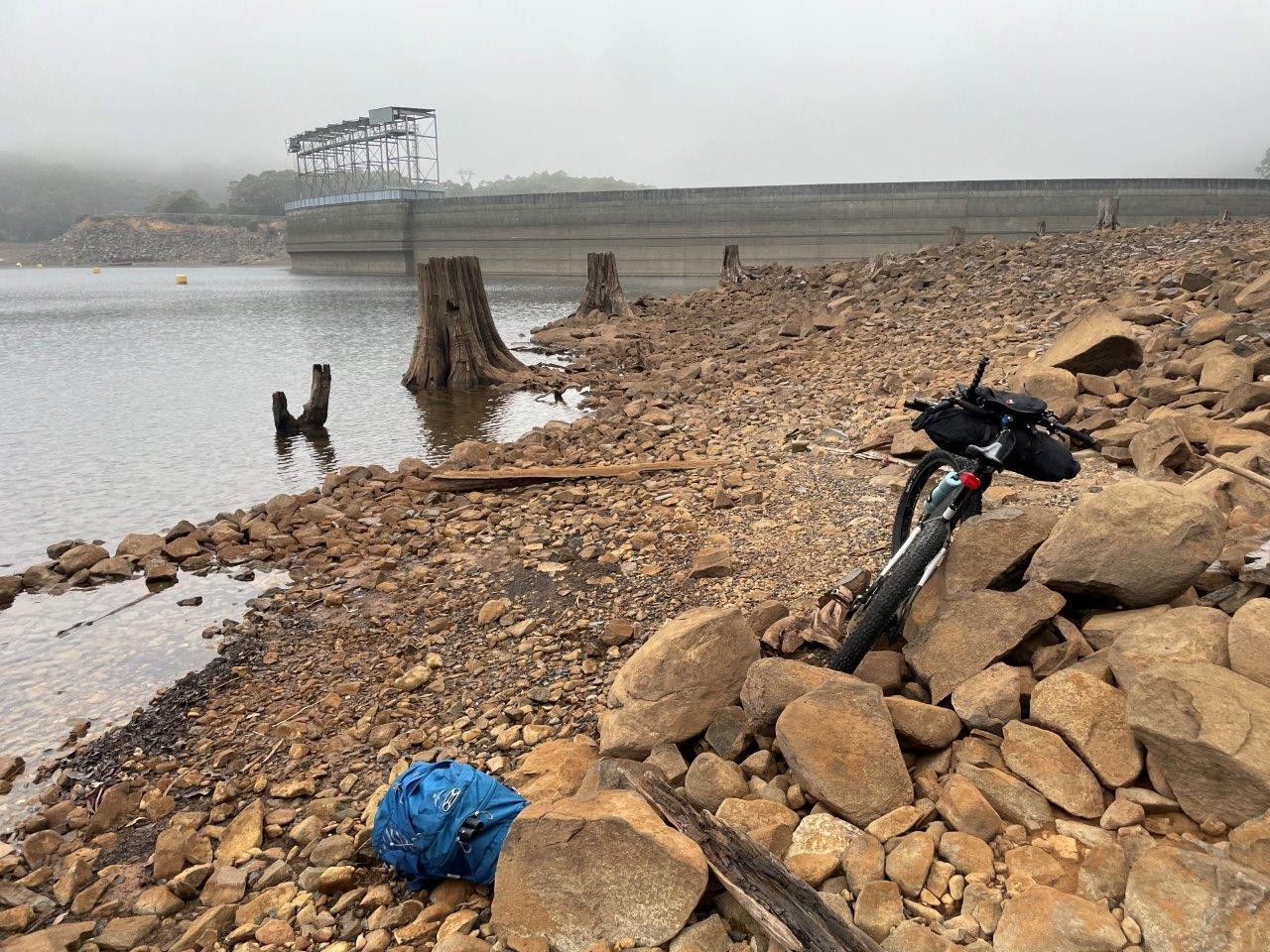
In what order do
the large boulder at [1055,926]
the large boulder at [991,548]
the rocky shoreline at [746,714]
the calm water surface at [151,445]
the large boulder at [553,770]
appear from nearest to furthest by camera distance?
the large boulder at [1055,926]
the rocky shoreline at [746,714]
the large boulder at [553,770]
the large boulder at [991,548]
the calm water surface at [151,445]

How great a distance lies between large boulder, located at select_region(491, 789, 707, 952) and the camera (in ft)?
8.07

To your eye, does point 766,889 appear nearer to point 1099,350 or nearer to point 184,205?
point 1099,350

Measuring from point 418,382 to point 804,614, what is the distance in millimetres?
13920

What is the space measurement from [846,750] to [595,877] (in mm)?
944

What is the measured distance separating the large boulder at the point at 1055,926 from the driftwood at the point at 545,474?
19.7 ft

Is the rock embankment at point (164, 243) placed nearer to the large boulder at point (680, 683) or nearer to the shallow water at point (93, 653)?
the shallow water at point (93, 653)

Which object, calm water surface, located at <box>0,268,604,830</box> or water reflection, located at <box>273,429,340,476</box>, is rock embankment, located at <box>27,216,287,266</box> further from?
water reflection, located at <box>273,429,340,476</box>

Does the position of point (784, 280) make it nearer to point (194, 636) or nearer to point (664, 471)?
point (664, 471)

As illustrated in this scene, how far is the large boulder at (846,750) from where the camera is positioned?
2709 mm

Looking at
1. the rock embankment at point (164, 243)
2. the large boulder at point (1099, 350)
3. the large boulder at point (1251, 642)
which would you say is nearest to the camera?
the large boulder at point (1251, 642)

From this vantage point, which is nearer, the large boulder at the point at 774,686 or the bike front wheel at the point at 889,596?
the large boulder at the point at 774,686

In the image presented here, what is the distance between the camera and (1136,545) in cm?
323

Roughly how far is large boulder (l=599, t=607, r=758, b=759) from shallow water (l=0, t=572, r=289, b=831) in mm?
3167

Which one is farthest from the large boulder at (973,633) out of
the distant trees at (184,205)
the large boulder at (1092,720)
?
the distant trees at (184,205)
